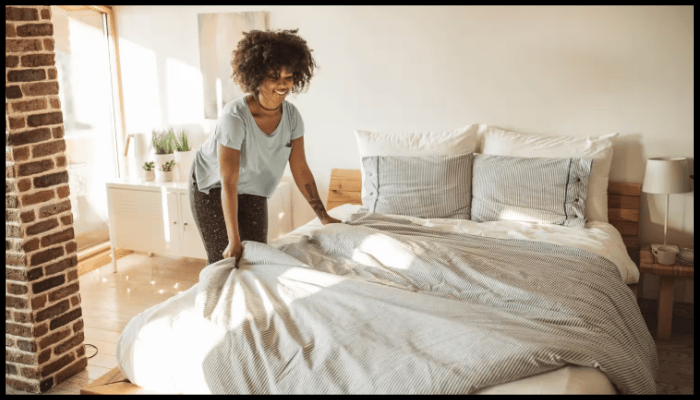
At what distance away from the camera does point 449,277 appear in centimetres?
235

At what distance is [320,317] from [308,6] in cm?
261

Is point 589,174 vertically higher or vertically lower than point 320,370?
higher

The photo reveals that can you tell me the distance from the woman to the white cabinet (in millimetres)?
1203

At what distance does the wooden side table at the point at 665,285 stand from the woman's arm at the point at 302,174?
5.45 ft

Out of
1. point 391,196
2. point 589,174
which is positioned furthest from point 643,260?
point 391,196

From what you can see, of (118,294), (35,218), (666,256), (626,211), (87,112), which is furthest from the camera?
(87,112)

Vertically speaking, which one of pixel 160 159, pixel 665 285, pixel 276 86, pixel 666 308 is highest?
pixel 276 86

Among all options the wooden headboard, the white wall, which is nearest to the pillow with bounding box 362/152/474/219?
the white wall

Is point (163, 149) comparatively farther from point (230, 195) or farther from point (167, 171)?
point (230, 195)

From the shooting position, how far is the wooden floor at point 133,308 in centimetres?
287

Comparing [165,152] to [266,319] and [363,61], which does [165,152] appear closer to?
[363,61]

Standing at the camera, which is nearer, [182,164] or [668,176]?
[668,176]

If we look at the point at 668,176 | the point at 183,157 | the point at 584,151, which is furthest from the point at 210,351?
the point at 183,157

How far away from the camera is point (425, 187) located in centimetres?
352
